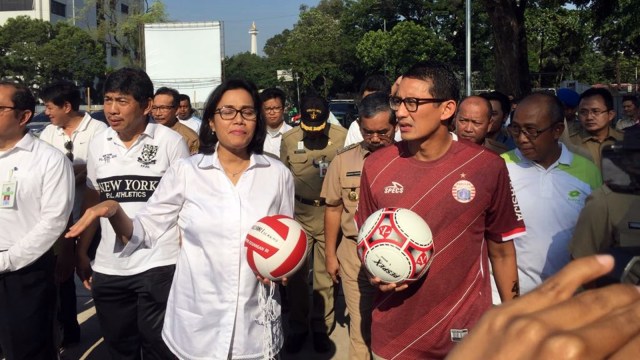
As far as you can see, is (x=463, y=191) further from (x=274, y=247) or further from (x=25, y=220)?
(x=25, y=220)

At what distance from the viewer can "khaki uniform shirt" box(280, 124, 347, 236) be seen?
229 inches

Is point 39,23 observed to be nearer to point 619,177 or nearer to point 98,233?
point 98,233

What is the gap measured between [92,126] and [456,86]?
374 centimetres

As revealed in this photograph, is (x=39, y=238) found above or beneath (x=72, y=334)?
above

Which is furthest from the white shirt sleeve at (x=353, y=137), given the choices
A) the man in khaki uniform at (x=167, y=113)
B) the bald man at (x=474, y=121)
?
the man in khaki uniform at (x=167, y=113)

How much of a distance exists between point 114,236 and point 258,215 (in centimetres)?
132

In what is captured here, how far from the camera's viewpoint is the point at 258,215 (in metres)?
3.14

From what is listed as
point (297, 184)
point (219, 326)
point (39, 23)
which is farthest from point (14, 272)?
point (39, 23)

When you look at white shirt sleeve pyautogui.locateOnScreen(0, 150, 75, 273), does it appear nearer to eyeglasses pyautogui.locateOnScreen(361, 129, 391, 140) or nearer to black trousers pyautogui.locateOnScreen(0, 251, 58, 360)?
black trousers pyautogui.locateOnScreen(0, 251, 58, 360)

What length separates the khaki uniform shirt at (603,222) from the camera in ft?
8.41

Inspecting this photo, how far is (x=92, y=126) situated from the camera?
5602 millimetres

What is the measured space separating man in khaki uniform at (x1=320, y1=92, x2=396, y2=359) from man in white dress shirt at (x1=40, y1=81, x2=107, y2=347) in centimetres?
226

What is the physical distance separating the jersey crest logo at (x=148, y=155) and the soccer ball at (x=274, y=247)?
1.40m

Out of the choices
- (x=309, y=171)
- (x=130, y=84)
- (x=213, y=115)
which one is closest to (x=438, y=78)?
(x=213, y=115)
